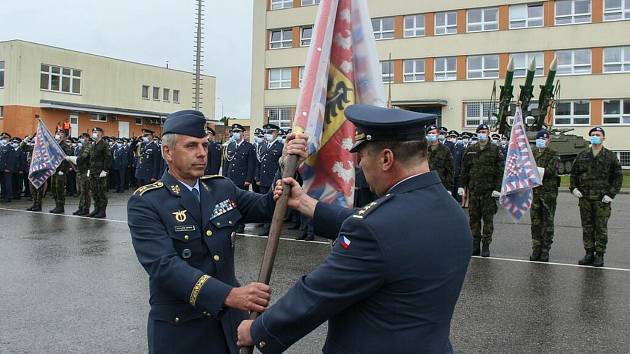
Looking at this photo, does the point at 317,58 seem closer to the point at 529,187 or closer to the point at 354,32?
the point at 354,32

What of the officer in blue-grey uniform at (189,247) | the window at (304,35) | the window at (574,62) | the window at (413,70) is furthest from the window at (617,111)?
the officer in blue-grey uniform at (189,247)

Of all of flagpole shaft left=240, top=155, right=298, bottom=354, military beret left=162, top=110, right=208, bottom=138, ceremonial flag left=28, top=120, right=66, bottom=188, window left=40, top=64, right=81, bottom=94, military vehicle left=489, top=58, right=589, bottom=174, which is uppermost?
window left=40, top=64, right=81, bottom=94

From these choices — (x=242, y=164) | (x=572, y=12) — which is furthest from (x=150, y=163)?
(x=572, y=12)

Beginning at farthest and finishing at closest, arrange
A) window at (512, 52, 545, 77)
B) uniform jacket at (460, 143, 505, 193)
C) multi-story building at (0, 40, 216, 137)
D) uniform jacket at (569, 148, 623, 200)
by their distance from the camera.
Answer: multi-story building at (0, 40, 216, 137)
window at (512, 52, 545, 77)
uniform jacket at (460, 143, 505, 193)
uniform jacket at (569, 148, 623, 200)

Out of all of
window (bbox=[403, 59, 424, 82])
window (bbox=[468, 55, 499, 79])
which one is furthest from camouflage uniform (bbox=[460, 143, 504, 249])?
window (bbox=[403, 59, 424, 82])

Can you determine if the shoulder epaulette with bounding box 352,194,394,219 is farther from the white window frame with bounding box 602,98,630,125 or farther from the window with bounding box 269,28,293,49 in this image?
the window with bounding box 269,28,293,49

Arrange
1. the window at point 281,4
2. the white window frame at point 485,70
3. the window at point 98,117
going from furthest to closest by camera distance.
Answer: the window at point 281,4 < the window at point 98,117 < the white window frame at point 485,70

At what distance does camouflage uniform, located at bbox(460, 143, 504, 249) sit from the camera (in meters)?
10.5

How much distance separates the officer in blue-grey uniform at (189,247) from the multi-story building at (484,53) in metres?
34.0

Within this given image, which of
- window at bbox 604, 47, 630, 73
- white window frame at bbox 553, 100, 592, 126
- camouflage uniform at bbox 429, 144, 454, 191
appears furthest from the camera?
white window frame at bbox 553, 100, 592, 126

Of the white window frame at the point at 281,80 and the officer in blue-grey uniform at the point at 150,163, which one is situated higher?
the white window frame at the point at 281,80

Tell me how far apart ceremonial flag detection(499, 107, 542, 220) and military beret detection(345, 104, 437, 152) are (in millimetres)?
7838

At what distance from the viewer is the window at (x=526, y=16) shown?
37469mm

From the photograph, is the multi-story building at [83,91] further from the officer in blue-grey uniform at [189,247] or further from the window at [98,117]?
the officer in blue-grey uniform at [189,247]
